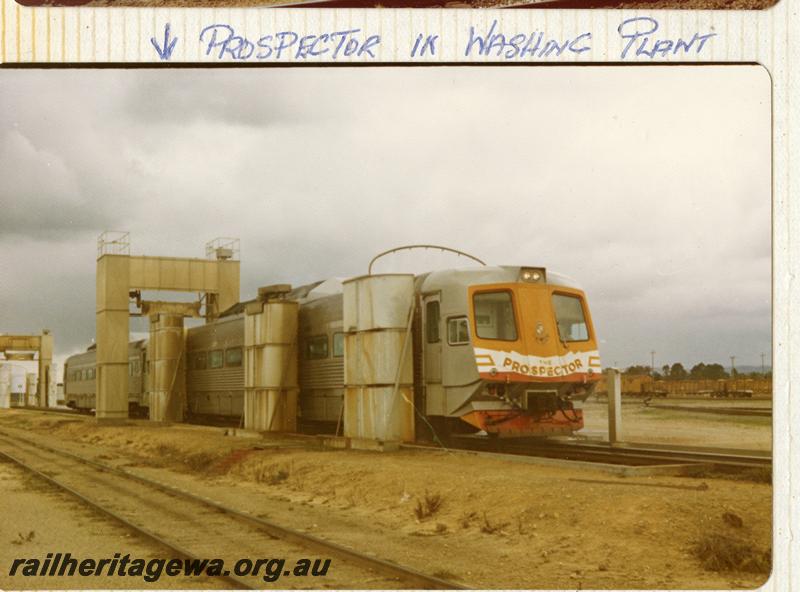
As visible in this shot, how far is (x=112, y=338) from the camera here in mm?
31891

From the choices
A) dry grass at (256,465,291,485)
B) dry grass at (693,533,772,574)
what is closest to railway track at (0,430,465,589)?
dry grass at (256,465,291,485)

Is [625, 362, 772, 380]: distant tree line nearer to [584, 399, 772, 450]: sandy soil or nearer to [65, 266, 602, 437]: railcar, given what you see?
[65, 266, 602, 437]: railcar

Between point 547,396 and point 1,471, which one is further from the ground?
point 547,396

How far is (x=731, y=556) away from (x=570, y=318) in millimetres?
8654

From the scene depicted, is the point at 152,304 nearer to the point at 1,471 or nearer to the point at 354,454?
the point at 1,471

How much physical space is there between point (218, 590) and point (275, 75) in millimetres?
5014

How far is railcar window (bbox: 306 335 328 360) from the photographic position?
2136cm

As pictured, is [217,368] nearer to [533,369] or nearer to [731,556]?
[533,369]

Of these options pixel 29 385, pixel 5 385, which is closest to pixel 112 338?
pixel 5 385

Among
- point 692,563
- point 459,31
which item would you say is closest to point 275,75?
point 459,31

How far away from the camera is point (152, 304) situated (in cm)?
3612

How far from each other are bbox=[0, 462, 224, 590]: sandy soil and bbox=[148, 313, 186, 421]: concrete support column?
49.2ft

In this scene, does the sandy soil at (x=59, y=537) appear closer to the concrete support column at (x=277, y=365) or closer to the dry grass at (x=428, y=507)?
the dry grass at (x=428, y=507)

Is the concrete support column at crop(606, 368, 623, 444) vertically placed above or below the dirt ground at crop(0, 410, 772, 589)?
above
